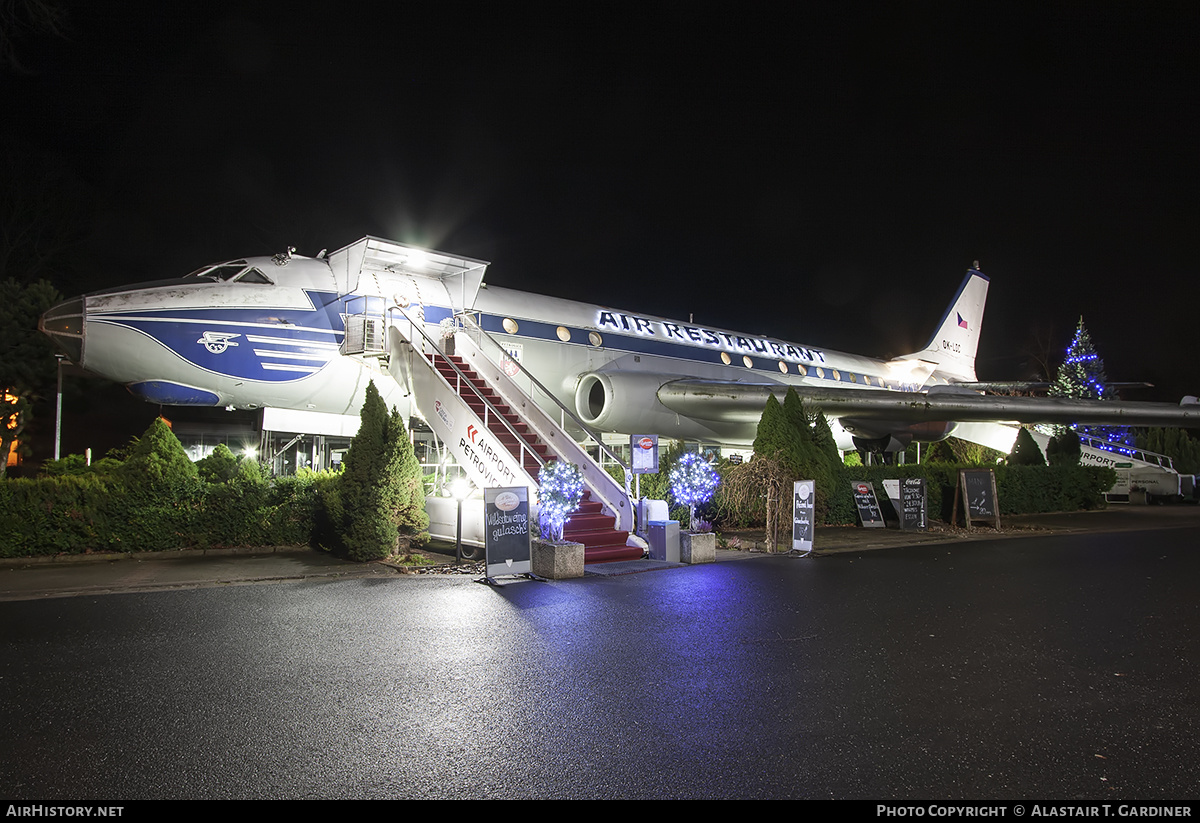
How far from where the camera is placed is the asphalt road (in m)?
3.48

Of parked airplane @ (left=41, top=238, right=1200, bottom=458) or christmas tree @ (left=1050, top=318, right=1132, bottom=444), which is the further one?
christmas tree @ (left=1050, top=318, right=1132, bottom=444)

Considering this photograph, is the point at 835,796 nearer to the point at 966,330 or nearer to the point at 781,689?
the point at 781,689

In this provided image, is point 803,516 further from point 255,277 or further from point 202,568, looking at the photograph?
point 255,277

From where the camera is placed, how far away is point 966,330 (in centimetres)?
2986

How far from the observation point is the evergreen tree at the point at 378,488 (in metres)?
10.6

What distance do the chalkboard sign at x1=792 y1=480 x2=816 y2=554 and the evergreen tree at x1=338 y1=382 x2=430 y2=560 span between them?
636 centimetres

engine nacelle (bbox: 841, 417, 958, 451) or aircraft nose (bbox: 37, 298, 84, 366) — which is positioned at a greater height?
aircraft nose (bbox: 37, 298, 84, 366)

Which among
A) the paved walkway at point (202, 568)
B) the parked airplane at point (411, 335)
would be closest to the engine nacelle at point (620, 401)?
the parked airplane at point (411, 335)

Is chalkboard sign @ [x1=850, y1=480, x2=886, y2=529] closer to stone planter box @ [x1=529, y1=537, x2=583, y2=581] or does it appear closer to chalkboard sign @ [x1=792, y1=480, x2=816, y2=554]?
chalkboard sign @ [x1=792, y1=480, x2=816, y2=554]

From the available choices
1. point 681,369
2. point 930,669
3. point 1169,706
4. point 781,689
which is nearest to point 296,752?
point 781,689

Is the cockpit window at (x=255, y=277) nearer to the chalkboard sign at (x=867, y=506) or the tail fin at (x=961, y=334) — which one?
the chalkboard sign at (x=867, y=506)

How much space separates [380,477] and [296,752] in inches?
285

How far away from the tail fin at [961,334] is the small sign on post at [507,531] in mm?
23195

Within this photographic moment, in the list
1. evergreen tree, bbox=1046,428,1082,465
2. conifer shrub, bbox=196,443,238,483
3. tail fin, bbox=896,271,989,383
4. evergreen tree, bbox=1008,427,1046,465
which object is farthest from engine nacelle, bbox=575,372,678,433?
evergreen tree, bbox=1046,428,1082,465
